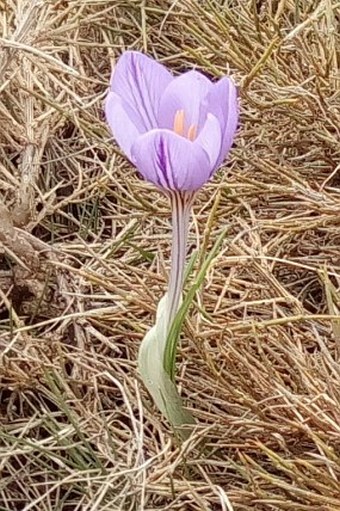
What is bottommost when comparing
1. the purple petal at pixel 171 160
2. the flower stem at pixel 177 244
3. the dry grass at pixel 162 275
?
the dry grass at pixel 162 275

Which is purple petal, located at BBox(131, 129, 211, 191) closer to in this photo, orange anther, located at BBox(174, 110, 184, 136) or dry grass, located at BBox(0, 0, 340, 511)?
orange anther, located at BBox(174, 110, 184, 136)

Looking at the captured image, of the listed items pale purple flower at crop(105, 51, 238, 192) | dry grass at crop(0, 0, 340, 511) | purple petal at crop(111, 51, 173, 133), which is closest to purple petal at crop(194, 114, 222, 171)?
pale purple flower at crop(105, 51, 238, 192)

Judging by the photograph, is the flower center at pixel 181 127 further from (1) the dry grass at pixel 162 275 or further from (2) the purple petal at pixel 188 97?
(1) the dry grass at pixel 162 275

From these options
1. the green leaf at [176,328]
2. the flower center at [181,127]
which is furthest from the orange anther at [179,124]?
the green leaf at [176,328]

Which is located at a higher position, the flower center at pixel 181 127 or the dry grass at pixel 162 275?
the flower center at pixel 181 127

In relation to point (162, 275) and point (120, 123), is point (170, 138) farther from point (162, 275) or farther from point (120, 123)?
point (162, 275)

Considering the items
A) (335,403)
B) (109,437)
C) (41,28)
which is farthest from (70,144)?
(335,403)

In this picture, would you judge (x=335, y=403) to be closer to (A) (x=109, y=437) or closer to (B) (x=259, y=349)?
(B) (x=259, y=349)

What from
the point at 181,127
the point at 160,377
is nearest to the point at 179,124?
the point at 181,127
